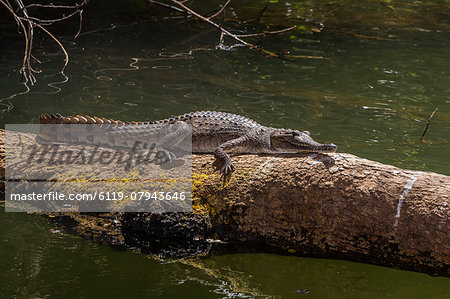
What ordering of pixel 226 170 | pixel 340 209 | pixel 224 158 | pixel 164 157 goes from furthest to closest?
pixel 164 157 → pixel 224 158 → pixel 226 170 → pixel 340 209

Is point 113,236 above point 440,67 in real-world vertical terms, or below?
below

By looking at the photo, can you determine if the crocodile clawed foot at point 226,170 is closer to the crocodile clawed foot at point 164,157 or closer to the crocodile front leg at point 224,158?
the crocodile front leg at point 224,158

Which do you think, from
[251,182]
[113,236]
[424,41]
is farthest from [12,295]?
[424,41]

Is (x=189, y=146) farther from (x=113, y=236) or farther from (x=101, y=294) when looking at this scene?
(x=101, y=294)

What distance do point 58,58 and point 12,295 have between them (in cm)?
859

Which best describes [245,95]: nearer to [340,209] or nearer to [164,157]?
[164,157]

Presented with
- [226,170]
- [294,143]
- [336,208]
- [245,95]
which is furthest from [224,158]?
[245,95]

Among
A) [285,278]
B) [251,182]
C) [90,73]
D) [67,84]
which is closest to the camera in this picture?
[285,278]

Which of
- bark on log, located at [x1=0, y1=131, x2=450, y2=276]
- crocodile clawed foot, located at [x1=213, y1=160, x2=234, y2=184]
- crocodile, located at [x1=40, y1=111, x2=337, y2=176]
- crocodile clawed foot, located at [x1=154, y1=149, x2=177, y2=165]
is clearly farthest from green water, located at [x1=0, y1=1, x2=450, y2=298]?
crocodile, located at [x1=40, y1=111, x2=337, y2=176]

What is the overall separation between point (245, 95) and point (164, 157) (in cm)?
451

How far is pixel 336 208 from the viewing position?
5.10 metres

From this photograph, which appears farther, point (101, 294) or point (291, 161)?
point (291, 161)

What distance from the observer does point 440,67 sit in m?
12.4

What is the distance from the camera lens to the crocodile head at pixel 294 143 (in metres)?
5.55
